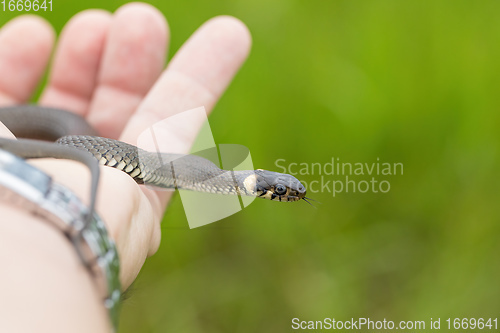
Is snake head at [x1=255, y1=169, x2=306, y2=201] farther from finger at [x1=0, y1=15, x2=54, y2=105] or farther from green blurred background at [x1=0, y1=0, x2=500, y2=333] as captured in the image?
finger at [x1=0, y1=15, x2=54, y2=105]

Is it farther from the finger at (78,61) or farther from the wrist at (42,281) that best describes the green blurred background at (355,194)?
the wrist at (42,281)

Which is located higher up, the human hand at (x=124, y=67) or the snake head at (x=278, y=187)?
the human hand at (x=124, y=67)

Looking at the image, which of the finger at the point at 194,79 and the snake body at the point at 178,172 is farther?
the finger at the point at 194,79

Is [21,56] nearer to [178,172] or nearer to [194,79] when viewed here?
[194,79]

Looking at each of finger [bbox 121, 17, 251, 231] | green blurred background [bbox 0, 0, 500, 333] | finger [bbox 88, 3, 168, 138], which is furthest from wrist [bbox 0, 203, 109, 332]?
finger [bbox 88, 3, 168, 138]

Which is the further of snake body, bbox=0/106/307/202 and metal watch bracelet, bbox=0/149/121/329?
snake body, bbox=0/106/307/202

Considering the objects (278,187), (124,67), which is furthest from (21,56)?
(278,187)

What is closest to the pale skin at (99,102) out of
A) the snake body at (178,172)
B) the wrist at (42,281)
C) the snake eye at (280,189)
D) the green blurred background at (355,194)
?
the wrist at (42,281)
